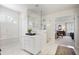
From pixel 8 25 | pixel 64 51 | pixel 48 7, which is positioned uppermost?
pixel 48 7

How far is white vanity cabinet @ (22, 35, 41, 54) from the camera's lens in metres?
1.87

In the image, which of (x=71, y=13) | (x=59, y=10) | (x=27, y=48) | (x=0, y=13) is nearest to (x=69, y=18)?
(x=71, y=13)

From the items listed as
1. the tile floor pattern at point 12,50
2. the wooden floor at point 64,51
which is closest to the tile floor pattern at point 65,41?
the wooden floor at point 64,51

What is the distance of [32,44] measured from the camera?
1908 millimetres

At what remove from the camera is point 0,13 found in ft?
6.01

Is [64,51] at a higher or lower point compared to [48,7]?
lower

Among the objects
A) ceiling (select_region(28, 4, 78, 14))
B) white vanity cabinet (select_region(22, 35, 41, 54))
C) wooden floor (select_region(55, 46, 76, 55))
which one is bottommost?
wooden floor (select_region(55, 46, 76, 55))

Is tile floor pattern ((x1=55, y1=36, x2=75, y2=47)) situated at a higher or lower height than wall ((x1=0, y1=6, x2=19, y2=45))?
lower

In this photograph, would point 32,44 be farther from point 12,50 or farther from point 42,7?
point 42,7

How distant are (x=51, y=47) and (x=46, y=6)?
0.73 metres

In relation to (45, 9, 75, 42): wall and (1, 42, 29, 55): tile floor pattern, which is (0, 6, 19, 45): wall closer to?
(1, 42, 29, 55): tile floor pattern

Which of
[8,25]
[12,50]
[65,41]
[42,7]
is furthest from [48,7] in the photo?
[12,50]

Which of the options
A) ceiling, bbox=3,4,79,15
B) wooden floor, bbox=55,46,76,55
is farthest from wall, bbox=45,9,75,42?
wooden floor, bbox=55,46,76,55
